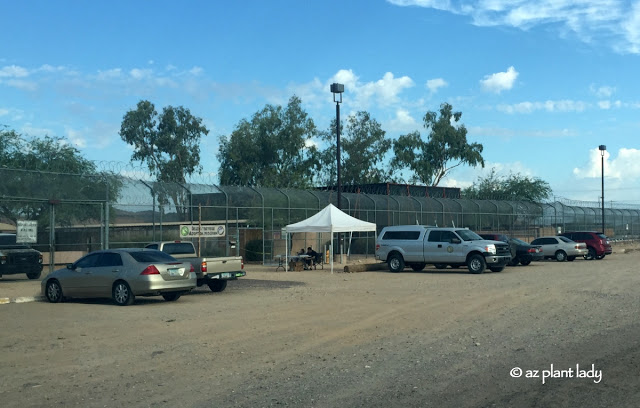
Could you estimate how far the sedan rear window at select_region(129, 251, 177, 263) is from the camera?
636 inches

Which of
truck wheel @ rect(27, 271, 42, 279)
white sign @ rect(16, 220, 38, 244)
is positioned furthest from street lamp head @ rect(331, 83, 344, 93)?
truck wheel @ rect(27, 271, 42, 279)

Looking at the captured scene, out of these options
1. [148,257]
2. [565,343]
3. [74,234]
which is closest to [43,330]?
[148,257]

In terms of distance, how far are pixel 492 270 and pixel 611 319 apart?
1589 cm

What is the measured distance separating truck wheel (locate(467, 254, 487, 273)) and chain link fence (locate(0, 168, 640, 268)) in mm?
8132

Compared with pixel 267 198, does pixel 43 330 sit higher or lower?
lower

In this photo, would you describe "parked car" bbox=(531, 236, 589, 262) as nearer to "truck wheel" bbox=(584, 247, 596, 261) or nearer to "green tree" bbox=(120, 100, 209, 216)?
A: "truck wheel" bbox=(584, 247, 596, 261)

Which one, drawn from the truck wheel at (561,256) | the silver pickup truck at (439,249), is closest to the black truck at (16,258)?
the silver pickup truck at (439,249)

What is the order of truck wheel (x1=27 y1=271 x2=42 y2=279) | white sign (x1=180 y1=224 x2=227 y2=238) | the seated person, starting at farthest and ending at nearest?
the seated person, white sign (x1=180 y1=224 x2=227 y2=238), truck wheel (x1=27 y1=271 x2=42 y2=279)

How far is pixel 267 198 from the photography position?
3350 centimetres

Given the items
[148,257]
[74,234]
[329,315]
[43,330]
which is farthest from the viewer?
[74,234]

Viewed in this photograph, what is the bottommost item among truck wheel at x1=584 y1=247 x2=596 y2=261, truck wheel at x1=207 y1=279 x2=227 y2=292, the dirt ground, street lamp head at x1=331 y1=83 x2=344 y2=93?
the dirt ground

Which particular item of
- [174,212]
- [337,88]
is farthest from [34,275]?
[337,88]

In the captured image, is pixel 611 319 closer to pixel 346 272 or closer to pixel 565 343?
pixel 565 343

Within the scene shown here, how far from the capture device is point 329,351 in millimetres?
9695
